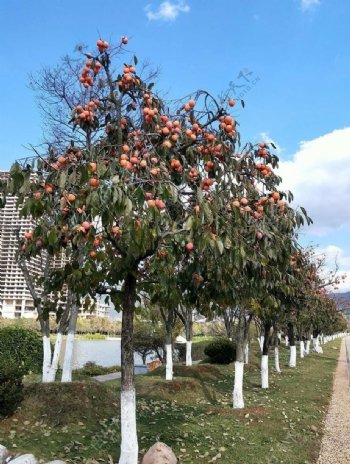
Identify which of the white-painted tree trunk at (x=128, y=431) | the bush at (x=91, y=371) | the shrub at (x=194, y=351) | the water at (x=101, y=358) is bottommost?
the water at (x=101, y=358)

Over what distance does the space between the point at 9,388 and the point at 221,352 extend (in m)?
15.8

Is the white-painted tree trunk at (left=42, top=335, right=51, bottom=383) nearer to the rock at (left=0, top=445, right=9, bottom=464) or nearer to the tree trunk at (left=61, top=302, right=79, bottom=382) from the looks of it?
the tree trunk at (left=61, top=302, right=79, bottom=382)

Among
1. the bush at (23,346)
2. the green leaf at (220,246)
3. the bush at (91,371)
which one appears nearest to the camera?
the green leaf at (220,246)

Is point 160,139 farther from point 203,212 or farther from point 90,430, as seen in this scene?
point 90,430

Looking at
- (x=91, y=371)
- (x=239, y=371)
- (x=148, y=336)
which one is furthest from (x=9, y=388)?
(x=148, y=336)

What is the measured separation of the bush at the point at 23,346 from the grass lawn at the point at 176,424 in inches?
264

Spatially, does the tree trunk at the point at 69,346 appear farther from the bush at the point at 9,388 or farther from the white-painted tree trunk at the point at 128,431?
the white-painted tree trunk at the point at 128,431

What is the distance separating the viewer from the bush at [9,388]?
923 cm

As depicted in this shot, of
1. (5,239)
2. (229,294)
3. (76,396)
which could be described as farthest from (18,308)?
(229,294)

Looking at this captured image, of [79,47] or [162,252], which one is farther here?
[79,47]

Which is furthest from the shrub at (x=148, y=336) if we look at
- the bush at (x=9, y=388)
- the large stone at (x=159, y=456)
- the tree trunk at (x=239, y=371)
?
the large stone at (x=159, y=456)

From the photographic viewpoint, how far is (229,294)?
21.5ft

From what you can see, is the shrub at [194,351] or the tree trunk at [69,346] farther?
the shrub at [194,351]

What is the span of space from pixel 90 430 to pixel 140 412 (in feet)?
6.60
